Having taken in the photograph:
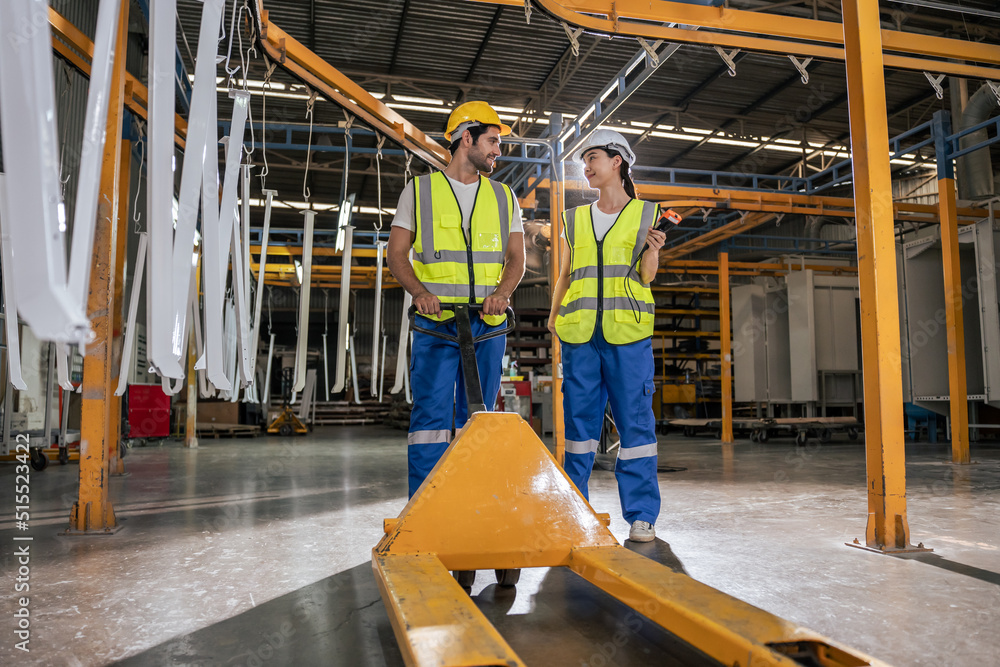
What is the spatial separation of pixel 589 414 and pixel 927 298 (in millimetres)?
9826

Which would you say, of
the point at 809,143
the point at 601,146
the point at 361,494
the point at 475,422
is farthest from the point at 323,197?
the point at 475,422

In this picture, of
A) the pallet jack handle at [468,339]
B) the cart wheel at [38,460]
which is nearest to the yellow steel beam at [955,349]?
the pallet jack handle at [468,339]

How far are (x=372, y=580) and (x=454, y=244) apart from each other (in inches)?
59.6

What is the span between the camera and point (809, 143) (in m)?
14.6

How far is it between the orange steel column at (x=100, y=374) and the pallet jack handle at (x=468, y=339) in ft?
6.69

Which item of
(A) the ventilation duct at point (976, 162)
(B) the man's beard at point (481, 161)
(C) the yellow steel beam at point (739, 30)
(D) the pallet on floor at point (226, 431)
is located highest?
(A) the ventilation duct at point (976, 162)

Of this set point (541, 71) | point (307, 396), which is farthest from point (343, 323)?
point (307, 396)

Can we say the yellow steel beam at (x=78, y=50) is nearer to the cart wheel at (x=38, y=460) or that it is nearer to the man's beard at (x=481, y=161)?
the man's beard at (x=481, y=161)

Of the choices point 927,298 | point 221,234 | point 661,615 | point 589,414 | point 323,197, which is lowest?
point 661,615

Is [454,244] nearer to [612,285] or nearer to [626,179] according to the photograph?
[612,285]

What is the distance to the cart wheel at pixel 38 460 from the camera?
701 cm

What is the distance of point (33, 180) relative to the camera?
3.12ft

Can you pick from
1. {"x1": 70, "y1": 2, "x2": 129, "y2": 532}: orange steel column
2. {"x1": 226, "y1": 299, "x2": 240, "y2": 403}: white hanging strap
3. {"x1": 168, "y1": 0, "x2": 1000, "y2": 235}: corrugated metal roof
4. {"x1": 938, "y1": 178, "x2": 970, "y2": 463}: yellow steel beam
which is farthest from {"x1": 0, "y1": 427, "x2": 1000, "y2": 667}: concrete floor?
{"x1": 168, "y1": 0, "x2": 1000, "y2": 235}: corrugated metal roof

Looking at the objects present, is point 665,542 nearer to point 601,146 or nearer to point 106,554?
point 601,146
